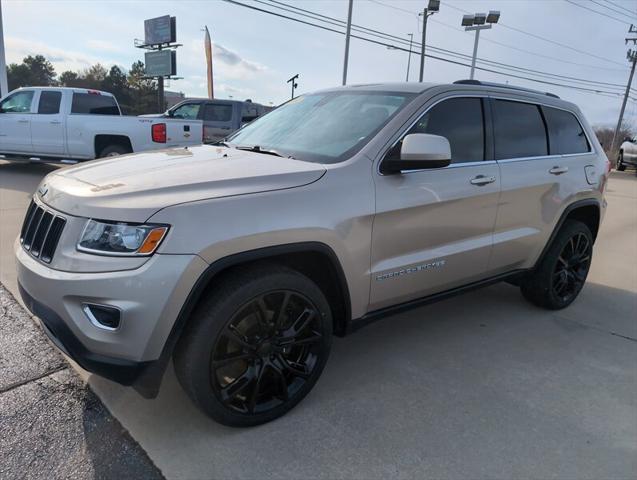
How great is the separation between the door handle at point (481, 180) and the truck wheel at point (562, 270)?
1214mm

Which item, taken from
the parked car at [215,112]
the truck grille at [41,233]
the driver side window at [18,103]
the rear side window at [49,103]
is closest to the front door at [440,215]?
the truck grille at [41,233]

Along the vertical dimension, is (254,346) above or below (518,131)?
below

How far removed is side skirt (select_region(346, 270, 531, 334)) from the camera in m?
2.89

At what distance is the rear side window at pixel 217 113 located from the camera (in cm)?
1346

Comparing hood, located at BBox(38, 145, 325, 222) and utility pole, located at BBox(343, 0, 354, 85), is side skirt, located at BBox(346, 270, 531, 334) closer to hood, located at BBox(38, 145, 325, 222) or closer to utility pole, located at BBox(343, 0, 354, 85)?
hood, located at BBox(38, 145, 325, 222)

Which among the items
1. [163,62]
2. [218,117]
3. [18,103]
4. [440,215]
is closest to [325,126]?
[440,215]

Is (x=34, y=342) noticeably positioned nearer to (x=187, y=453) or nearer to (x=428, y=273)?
(x=187, y=453)

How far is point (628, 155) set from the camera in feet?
68.7

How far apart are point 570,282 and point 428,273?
2.11 m

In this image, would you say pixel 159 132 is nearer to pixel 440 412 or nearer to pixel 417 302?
pixel 417 302

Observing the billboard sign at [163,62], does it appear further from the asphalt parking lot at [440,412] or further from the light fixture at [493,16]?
the asphalt parking lot at [440,412]

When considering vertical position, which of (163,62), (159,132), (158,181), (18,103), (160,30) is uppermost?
(160,30)

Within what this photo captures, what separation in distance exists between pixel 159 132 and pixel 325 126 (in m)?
7.27

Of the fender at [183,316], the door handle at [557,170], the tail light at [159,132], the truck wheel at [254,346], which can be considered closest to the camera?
the fender at [183,316]
